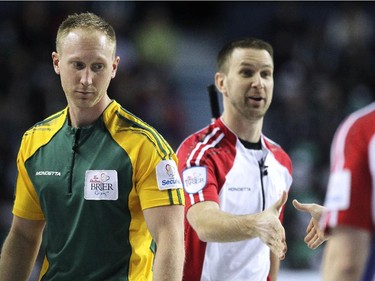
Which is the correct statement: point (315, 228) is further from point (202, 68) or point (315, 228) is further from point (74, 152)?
point (202, 68)

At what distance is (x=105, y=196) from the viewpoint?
13.0ft

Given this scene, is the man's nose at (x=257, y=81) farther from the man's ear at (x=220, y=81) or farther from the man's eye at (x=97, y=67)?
the man's eye at (x=97, y=67)

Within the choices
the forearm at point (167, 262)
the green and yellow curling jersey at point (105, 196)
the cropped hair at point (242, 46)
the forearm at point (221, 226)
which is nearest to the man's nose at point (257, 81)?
the cropped hair at point (242, 46)

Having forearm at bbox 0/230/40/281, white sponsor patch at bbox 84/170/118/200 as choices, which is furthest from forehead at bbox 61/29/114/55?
forearm at bbox 0/230/40/281

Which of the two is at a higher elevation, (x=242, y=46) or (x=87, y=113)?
(x=242, y=46)

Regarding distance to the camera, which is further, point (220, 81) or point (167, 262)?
point (220, 81)

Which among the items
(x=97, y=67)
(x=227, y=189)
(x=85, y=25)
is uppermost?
(x=85, y=25)

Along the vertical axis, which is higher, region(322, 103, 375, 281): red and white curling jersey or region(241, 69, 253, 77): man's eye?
region(241, 69, 253, 77): man's eye

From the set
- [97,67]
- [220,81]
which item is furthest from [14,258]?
[220,81]

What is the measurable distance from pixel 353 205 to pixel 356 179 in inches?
3.1

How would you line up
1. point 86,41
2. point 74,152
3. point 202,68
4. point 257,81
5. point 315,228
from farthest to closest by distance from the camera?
1. point 202,68
2. point 257,81
3. point 315,228
4. point 74,152
5. point 86,41

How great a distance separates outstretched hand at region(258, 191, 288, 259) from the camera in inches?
159

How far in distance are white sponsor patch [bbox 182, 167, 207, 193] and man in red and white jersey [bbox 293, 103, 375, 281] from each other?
2.39 metres

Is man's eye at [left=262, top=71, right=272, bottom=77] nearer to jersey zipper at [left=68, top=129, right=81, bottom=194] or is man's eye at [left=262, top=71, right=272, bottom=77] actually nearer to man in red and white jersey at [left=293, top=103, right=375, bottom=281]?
jersey zipper at [left=68, top=129, right=81, bottom=194]
